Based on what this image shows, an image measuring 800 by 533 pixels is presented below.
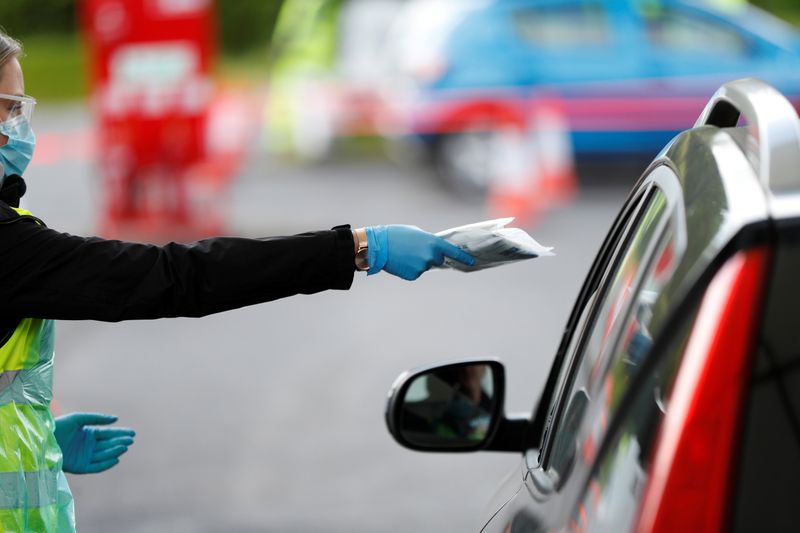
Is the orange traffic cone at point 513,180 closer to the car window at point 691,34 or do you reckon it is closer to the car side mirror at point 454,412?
the car window at point 691,34

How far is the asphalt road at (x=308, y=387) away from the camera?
→ 5.14 metres

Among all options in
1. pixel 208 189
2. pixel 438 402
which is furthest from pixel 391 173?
pixel 438 402

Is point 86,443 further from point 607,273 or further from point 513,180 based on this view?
point 513,180

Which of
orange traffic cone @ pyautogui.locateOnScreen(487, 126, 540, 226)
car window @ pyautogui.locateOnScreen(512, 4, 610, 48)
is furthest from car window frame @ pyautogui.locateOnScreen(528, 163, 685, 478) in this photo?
car window @ pyautogui.locateOnScreen(512, 4, 610, 48)

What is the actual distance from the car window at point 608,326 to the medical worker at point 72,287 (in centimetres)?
49

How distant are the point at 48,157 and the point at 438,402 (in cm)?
1377

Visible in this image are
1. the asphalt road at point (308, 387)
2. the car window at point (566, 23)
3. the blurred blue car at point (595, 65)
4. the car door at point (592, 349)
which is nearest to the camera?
the car door at point (592, 349)

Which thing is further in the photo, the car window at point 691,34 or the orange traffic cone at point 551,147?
the car window at point 691,34

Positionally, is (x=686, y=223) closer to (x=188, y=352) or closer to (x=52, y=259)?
(x=52, y=259)

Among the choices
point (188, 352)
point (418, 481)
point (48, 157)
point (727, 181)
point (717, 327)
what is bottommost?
point (418, 481)

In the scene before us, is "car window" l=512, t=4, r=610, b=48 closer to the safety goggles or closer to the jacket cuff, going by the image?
the safety goggles

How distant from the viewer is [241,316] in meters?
8.45

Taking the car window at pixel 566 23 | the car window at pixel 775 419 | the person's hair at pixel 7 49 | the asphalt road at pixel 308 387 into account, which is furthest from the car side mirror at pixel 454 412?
the car window at pixel 566 23

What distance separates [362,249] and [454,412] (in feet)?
1.58
